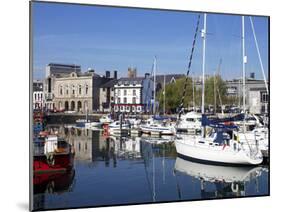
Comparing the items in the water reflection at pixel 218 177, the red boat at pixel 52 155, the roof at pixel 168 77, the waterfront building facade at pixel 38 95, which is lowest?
the water reflection at pixel 218 177

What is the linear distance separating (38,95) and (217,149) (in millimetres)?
1967

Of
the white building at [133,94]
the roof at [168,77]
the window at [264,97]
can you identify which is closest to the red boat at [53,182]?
the white building at [133,94]

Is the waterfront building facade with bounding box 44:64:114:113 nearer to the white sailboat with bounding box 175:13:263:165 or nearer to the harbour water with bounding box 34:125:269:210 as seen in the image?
the harbour water with bounding box 34:125:269:210

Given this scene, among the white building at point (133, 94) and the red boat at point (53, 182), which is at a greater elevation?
the white building at point (133, 94)

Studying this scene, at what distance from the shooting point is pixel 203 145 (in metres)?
6.12

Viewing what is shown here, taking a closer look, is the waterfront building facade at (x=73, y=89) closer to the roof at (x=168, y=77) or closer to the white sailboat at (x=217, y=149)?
the roof at (x=168, y=77)

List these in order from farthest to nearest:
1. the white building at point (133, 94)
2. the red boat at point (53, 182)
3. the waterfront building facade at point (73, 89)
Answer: the white building at point (133, 94) → the waterfront building facade at point (73, 89) → the red boat at point (53, 182)

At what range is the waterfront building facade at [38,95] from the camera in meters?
5.34

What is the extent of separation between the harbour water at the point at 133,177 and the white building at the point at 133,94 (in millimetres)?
306

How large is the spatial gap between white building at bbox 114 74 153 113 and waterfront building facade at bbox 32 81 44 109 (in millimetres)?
754

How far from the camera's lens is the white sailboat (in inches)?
238

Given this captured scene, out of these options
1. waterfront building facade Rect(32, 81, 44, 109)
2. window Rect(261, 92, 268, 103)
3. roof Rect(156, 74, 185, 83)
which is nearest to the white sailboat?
roof Rect(156, 74, 185, 83)

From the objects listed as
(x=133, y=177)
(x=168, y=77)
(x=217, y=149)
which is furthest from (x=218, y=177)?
(x=168, y=77)
